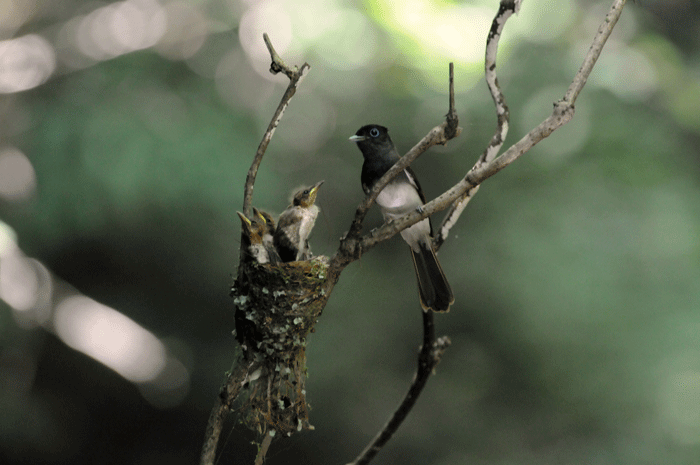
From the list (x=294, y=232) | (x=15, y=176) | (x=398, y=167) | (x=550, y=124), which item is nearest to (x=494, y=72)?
(x=550, y=124)

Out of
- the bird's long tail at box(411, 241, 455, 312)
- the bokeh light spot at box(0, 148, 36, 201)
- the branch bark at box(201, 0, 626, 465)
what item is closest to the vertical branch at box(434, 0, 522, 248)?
the branch bark at box(201, 0, 626, 465)

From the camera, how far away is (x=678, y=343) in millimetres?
3459

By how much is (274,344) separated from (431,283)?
1.82ft

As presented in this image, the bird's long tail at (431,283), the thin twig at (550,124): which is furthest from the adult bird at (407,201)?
the thin twig at (550,124)

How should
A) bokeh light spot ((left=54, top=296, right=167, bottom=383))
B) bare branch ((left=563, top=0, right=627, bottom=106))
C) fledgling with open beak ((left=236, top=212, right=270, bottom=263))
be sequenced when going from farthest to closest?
1. bokeh light spot ((left=54, top=296, right=167, bottom=383))
2. fledgling with open beak ((left=236, top=212, right=270, bottom=263))
3. bare branch ((left=563, top=0, right=627, bottom=106))

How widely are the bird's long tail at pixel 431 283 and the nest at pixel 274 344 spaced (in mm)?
321

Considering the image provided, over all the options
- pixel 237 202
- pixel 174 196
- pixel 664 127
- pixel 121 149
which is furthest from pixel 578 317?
pixel 121 149

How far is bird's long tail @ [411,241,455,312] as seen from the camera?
5.01 ft

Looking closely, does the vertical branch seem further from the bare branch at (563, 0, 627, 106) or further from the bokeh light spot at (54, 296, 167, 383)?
the bokeh light spot at (54, 296, 167, 383)

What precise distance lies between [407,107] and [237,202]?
1.45m

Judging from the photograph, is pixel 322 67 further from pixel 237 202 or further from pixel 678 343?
pixel 678 343

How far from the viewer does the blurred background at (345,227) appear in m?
3.51

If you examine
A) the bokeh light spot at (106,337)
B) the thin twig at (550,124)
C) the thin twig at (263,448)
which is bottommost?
the thin twig at (263,448)

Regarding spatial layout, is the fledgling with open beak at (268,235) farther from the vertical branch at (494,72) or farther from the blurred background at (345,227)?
the blurred background at (345,227)
